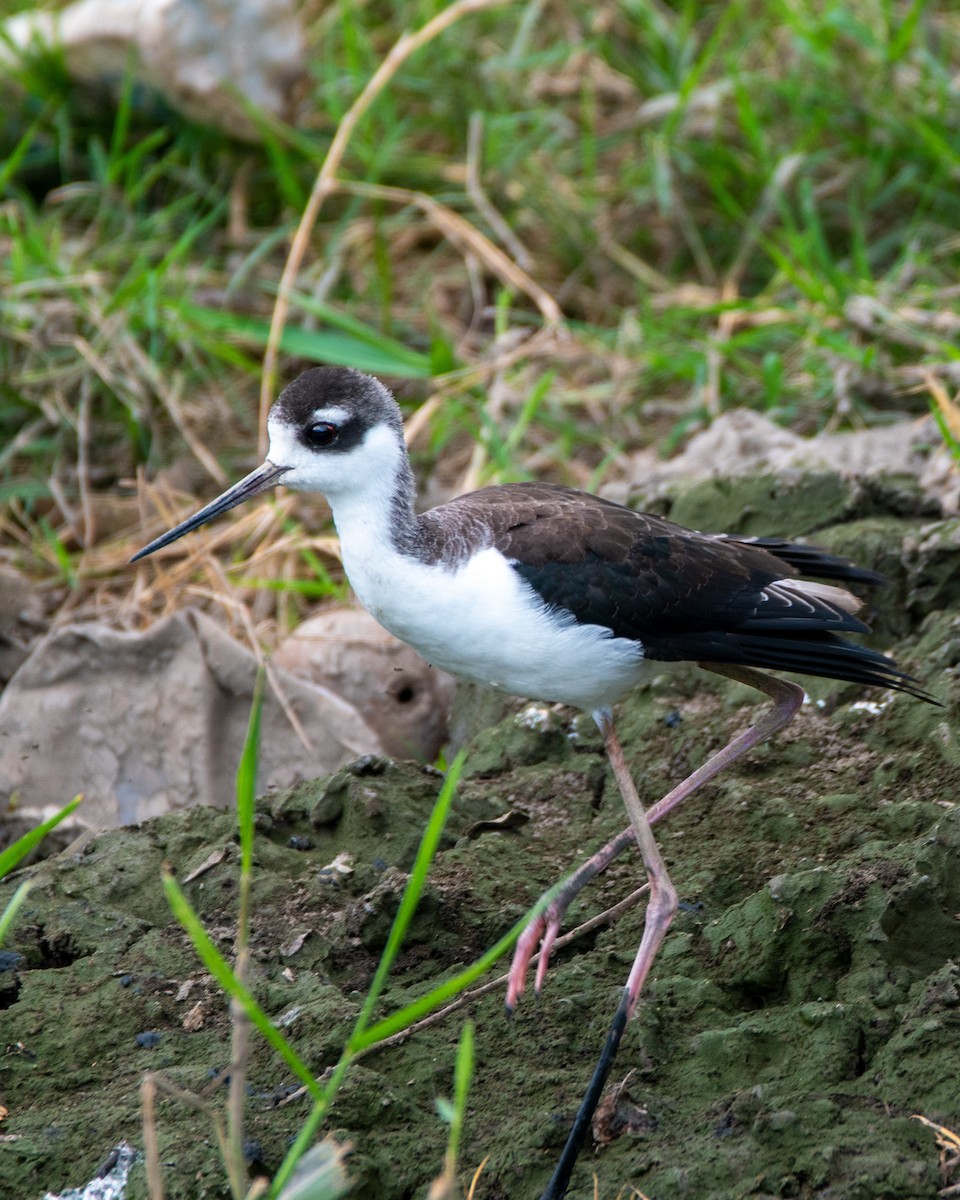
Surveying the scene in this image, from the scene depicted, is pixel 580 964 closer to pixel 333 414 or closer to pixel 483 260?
pixel 333 414

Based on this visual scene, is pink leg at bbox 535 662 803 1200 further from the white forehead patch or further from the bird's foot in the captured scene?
the white forehead patch

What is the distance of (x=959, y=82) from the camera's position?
21.2ft

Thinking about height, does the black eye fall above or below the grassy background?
above

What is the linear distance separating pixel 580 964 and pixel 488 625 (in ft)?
2.48

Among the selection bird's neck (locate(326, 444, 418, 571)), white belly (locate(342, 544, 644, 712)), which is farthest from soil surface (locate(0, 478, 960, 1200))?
bird's neck (locate(326, 444, 418, 571))

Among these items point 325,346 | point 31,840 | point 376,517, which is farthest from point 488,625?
point 325,346

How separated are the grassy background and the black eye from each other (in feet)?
5.02

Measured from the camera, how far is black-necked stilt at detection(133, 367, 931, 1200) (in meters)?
3.31

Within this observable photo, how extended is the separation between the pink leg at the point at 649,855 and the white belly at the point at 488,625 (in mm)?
234

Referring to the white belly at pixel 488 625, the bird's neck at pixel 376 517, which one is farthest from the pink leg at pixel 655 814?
the bird's neck at pixel 376 517

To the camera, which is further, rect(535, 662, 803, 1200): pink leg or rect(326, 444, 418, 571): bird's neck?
rect(326, 444, 418, 571): bird's neck

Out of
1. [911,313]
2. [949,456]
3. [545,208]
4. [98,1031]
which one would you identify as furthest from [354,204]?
[98,1031]

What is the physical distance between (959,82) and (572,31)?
6.32 feet

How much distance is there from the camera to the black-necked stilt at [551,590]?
130 inches
